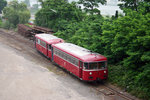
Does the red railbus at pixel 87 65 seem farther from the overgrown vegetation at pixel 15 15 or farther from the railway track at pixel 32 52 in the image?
the overgrown vegetation at pixel 15 15

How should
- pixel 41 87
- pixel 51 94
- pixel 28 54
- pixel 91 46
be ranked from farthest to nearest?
pixel 28 54 < pixel 91 46 < pixel 41 87 < pixel 51 94

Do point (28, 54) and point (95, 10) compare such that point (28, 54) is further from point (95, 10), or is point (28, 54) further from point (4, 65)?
point (95, 10)

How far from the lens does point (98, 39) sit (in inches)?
884

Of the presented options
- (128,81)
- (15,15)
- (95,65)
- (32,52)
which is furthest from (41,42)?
(15,15)

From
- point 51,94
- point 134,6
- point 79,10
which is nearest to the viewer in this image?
point 51,94

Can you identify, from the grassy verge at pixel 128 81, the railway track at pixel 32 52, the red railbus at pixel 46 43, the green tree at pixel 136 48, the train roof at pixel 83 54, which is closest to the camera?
the green tree at pixel 136 48

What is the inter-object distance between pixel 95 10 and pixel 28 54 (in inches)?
456

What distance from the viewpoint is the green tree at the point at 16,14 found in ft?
165

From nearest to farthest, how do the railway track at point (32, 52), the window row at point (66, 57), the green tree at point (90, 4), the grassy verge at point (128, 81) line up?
1. the grassy verge at point (128, 81)
2. the railway track at point (32, 52)
3. the window row at point (66, 57)
4. the green tree at point (90, 4)

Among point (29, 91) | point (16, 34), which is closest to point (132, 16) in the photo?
point (29, 91)

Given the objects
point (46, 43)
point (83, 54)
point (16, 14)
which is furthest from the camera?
point (16, 14)

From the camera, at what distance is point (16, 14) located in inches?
1984

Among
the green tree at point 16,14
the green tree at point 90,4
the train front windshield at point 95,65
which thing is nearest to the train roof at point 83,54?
the train front windshield at point 95,65

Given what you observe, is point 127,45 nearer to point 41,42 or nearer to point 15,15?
point 41,42
